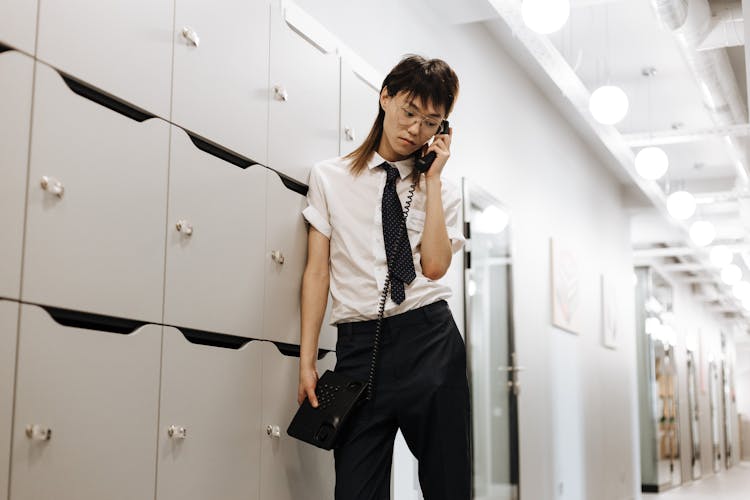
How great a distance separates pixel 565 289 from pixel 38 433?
565 centimetres

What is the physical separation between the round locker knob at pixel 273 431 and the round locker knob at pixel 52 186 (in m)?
0.93

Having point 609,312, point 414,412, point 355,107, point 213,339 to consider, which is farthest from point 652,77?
point 213,339

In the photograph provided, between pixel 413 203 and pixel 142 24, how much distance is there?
0.93m

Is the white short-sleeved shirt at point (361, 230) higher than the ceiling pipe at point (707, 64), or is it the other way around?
the ceiling pipe at point (707, 64)

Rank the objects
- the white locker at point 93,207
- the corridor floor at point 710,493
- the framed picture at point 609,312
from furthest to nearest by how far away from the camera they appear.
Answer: the corridor floor at point 710,493, the framed picture at point 609,312, the white locker at point 93,207

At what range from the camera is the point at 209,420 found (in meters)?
2.16

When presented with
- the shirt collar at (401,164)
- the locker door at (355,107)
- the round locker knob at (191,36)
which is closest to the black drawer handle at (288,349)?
the shirt collar at (401,164)

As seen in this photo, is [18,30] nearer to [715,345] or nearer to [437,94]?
[437,94]

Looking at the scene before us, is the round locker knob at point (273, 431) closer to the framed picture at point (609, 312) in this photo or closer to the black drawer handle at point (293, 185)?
the black drawer handle at point (293, 185)

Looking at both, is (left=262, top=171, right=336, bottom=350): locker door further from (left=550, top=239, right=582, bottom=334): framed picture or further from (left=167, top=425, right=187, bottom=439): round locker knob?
(left=550, top=239, right=582, bottom=334): framed picture

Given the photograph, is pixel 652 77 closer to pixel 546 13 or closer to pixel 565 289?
pixel 565 289

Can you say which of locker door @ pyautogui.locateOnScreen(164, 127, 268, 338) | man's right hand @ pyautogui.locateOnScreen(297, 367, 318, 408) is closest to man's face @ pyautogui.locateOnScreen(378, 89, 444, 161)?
locker door @ pyautogui.locateOnScreen(164, 127, 268, 338)

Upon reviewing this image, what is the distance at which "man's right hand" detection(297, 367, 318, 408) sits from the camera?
239cm

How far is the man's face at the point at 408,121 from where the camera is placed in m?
2.49
